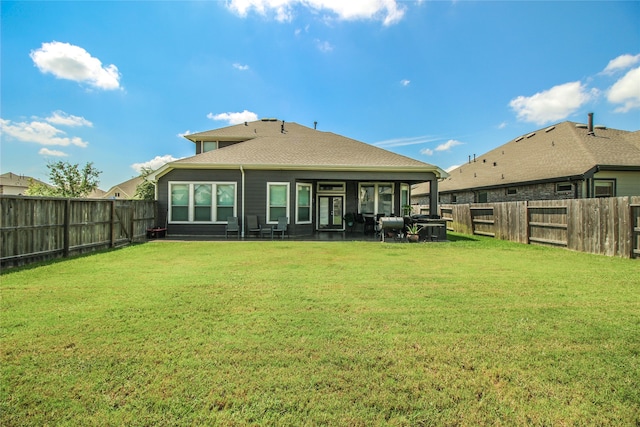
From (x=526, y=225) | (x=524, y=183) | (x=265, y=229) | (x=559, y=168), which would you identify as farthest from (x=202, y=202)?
(x=559, y=168)

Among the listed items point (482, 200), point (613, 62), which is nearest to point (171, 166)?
point (482, 200)

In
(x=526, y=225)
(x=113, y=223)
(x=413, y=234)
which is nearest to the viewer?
(x=113, y=223)

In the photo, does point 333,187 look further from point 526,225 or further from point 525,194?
point 525,194

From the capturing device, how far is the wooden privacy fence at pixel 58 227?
21.8ft

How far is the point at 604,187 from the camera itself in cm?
1429

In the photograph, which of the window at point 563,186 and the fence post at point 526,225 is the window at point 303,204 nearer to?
the fence post at point 526,225

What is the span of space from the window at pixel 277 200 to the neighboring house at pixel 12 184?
46907 mm

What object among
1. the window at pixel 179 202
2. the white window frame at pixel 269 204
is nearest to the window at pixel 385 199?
the white window frame at pixel 269 204

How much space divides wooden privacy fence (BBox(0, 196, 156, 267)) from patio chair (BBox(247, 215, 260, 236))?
14.7 feet

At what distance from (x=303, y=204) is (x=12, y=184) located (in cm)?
5524

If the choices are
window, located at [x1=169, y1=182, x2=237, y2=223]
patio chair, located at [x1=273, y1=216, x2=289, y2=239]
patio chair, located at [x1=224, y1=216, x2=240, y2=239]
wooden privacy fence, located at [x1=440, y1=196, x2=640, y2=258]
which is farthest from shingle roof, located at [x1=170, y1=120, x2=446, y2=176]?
wooden privacy fence, located at [x1=440, y1=196, x2=640, y2=258]

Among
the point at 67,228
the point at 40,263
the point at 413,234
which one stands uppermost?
the point at 67,228

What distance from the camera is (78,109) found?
19578mm

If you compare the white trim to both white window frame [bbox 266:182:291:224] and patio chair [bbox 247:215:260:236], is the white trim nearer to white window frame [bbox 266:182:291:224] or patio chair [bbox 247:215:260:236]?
patio chair [bbox 247:215:260:236]
